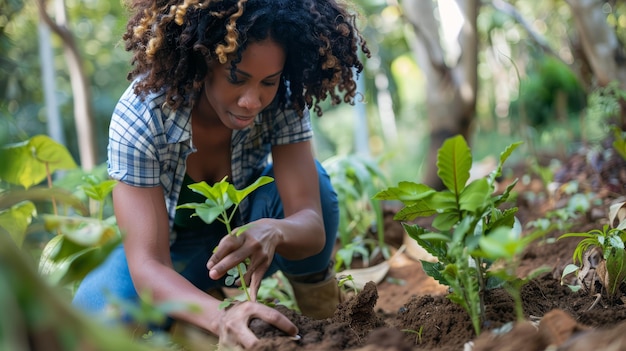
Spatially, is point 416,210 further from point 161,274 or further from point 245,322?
point 161,274

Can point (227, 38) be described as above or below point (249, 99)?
above

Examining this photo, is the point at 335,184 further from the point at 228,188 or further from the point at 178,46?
the point at 228,188

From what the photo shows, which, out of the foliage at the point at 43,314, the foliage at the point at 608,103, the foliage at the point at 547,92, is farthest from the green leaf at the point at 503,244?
the foliage at the point at 547,92

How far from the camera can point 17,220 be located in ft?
6.34

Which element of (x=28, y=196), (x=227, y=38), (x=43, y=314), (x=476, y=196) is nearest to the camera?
(x=43, y=314)

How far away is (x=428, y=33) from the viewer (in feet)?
12.5

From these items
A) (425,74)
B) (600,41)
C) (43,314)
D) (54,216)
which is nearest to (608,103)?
(600,41)

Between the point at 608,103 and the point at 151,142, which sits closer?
the point at 151,142

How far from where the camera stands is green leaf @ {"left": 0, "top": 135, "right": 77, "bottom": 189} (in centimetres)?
216

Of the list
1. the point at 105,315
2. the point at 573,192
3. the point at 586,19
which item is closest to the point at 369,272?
the point at 573,192

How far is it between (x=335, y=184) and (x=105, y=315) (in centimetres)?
219

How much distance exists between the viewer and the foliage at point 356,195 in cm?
295

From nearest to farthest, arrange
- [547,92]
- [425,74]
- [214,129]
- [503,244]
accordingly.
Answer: [503,244] → [214,129] → [425,74] → [547,92]

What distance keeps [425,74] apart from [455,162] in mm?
2854
